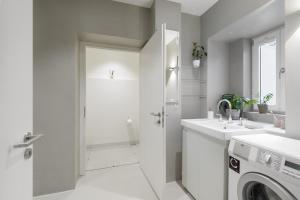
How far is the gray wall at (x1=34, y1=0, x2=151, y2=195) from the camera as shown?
1744 millimetres

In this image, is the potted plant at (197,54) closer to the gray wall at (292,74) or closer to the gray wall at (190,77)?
the gray wall at (190,77)

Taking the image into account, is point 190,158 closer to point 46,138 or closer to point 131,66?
point 46,138

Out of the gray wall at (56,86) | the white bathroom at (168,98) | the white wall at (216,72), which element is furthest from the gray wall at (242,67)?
the gray wall at (56,86)

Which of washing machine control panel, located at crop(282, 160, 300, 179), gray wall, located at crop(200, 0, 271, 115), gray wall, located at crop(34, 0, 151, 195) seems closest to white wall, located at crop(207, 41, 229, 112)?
gray wall, located at crop(200, 0, 271, 115)

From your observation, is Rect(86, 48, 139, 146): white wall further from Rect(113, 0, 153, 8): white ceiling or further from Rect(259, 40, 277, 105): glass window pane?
Rect(259, 40, 277, 105): glass window pane

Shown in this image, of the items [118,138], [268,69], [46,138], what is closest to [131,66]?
[118,138]

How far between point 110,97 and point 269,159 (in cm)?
317

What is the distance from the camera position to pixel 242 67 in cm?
211

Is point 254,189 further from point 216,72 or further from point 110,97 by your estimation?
point 110,97

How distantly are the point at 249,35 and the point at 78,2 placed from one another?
2.30 metres

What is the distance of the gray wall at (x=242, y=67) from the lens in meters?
2.10

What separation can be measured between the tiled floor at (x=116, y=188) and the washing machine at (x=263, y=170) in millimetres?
891

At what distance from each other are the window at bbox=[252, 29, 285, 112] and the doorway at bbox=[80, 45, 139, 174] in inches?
96.4

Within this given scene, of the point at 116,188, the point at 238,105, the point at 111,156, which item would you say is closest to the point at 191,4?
the point at 238,105
